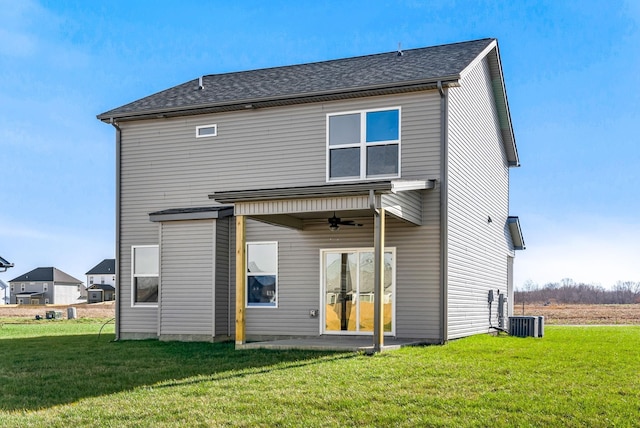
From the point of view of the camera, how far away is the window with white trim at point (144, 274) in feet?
54.0

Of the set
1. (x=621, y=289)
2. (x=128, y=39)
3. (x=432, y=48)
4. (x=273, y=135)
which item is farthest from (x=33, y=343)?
(x=621, y=289)

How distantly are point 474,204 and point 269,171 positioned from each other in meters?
5.12

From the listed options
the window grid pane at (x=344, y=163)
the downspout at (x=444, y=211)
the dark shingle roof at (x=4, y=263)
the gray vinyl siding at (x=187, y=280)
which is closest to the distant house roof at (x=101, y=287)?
the dark shingle roof at (x=4, y=263)

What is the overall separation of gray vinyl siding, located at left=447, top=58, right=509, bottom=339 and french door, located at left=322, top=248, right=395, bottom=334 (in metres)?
1.74

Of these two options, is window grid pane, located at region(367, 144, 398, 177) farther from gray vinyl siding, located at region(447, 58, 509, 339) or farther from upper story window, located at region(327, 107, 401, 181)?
gray vinyl siding, located at region(447, 58, 509, 339)

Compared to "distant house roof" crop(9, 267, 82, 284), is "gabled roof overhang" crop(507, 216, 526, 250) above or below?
above

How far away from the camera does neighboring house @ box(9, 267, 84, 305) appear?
88000 mm

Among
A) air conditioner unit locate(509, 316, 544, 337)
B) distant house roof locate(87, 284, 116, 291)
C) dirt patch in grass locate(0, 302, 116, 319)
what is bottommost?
distant house roof locate(87, 284, 116, 291)

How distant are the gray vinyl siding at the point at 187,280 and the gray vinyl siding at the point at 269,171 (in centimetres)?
68

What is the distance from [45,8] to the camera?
1819cm

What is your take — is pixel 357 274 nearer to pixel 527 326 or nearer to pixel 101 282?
pixel 527 326

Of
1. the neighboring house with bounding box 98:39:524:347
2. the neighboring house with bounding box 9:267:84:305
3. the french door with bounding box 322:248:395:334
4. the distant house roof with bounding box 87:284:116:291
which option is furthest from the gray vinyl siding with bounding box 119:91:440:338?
the distant house roof with bounding box 87:284:116:291

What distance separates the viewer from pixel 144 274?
54.4ft

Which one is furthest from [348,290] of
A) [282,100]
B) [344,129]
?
[282,100]
